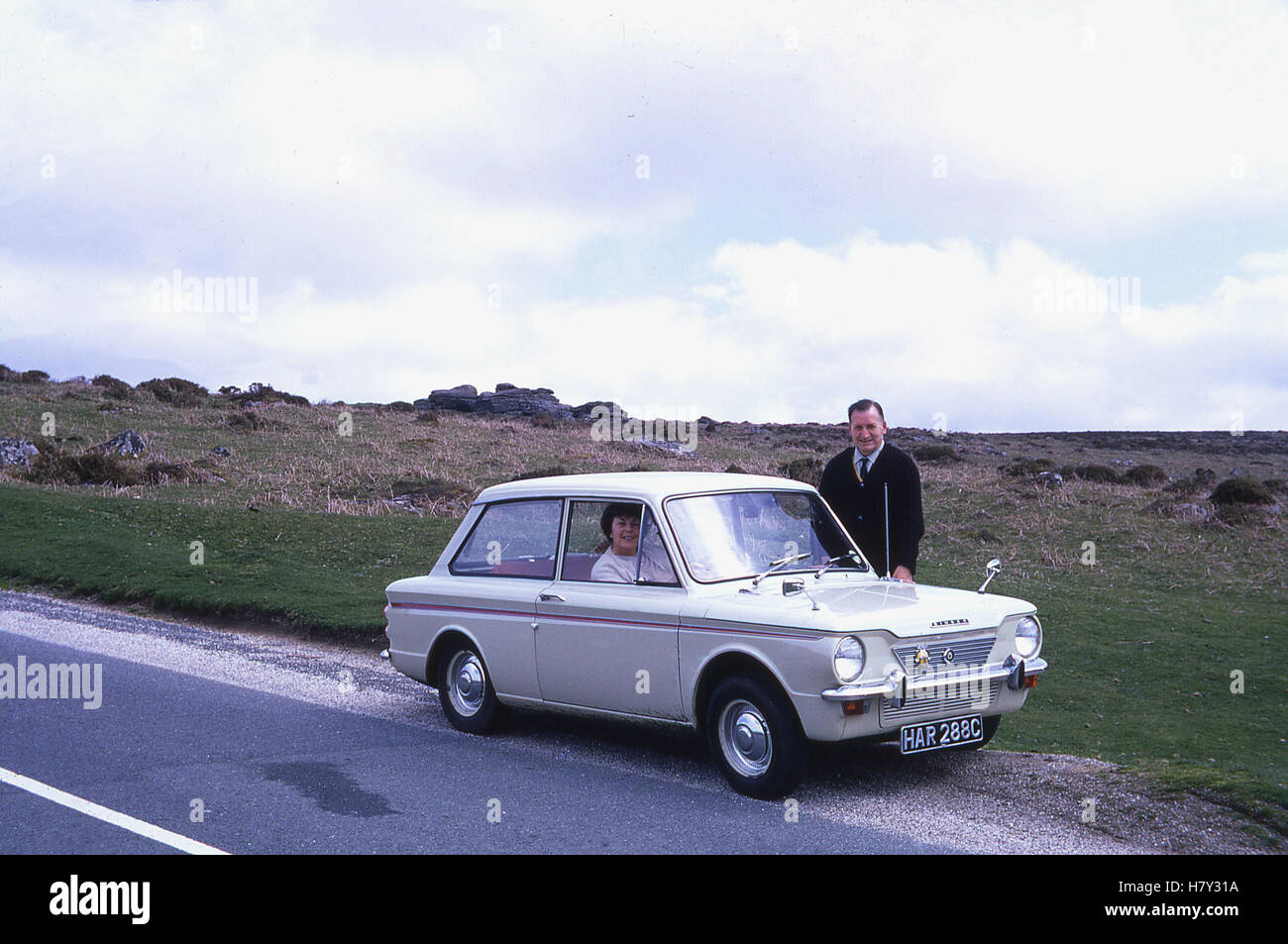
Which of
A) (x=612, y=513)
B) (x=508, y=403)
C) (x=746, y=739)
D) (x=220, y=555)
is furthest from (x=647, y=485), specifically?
(x=508, y=403)

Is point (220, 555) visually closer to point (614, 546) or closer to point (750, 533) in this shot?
point (614, 546)

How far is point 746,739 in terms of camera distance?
6.34 m

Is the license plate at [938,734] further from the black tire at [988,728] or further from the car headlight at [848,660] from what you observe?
the car headlight at [848,660]

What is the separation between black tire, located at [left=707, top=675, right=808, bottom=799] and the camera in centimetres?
607

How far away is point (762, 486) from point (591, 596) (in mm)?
1367

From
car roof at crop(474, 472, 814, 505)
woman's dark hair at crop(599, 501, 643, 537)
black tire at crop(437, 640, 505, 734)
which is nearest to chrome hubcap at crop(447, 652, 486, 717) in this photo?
black tire at crop(437, 640, 505, 734)

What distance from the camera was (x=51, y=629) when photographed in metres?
12.5

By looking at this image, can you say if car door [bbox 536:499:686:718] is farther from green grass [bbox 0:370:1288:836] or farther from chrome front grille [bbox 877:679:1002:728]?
green grass [bbox 0:370:1288:836]

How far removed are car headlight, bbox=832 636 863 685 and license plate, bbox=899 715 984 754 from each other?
526mm

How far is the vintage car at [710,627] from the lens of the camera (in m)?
6.05

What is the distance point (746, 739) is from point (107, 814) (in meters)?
3.41

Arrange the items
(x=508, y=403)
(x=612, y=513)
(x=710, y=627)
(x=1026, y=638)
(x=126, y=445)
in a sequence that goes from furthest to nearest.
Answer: (x=508, y=403) → (x=126, y=445) → (x=612, y=513) → (x=1026, y=638) → (x=710, y=627)

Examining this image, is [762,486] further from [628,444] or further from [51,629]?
[628,444]
